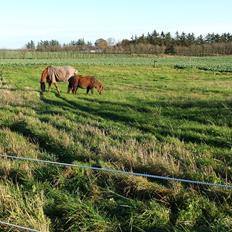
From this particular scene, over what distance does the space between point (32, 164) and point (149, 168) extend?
1.98m

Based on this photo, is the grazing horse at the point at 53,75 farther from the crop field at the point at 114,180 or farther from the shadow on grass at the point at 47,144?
the crop field at the point at 114,180

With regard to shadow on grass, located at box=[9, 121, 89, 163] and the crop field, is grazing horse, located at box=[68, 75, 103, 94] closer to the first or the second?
shadow on grass, located at box=[9, 121, 89, 163]

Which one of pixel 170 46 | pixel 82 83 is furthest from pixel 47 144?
pixel 170 46

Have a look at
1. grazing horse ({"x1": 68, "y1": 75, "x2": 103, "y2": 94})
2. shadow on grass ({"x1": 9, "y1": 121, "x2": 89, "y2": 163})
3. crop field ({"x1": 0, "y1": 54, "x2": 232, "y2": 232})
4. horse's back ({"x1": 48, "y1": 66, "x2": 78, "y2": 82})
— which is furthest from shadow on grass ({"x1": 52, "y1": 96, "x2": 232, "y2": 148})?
horse's back ({"x1": 48, "y1": 66, "x2": 78, "y2": 82})

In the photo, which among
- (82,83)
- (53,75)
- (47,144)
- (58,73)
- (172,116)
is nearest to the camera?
(47,144)

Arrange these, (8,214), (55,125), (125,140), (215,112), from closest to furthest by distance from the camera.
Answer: (8,214) < (125,140) < (55,125) < (215,112)

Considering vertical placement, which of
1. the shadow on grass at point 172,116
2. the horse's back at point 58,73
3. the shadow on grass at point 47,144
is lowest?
the shadow on grass at point 172,116

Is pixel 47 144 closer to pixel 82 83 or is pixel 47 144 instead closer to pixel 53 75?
pixel 82 83

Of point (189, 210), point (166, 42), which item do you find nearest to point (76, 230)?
point (189, 210)

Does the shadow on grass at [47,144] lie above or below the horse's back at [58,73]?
below

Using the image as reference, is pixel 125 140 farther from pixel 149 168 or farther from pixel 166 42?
pixel 166 42

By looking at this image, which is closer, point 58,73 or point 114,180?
point 114,180

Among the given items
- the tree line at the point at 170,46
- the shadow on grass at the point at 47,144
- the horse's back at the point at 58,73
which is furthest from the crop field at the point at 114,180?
the tree line at the point at 170,46

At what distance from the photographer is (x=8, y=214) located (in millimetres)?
5340
